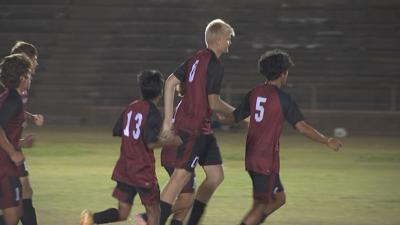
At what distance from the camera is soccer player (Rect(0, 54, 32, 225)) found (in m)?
6.68

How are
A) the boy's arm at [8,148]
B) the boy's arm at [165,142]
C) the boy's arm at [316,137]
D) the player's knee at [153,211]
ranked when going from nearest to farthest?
the boy's arm at [8,148] → the boy's arm at [165,142] → the boy's arm at [316,137] → the player's knee at [153,211]

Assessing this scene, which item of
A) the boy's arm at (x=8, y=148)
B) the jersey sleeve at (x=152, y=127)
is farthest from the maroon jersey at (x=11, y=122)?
the jersey sleeve at (x=152, y=127)

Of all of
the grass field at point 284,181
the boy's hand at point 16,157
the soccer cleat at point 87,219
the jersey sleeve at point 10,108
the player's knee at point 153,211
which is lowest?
the grass field at point 284,181

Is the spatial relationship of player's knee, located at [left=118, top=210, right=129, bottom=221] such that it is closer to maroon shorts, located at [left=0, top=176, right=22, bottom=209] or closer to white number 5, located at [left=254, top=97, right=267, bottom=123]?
maroon shorts, located at [left=0, top=176, right=22, bottom=209]

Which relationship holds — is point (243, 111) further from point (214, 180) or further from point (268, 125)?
point (214, 180)

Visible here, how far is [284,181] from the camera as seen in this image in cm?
1254

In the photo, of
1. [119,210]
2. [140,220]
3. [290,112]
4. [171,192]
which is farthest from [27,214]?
[290,112]

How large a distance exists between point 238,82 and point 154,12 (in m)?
4.14

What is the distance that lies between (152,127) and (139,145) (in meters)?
0.18

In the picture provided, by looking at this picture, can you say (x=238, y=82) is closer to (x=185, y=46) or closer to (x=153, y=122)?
(x=185, y=46)

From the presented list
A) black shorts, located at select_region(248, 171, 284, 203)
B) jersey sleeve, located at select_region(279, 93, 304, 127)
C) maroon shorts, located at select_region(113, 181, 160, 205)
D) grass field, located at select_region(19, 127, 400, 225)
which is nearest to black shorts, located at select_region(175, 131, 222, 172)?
maroon shorts, located at select_region(113, 181, 160, 205)

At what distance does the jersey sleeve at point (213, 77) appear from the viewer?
7469 mm

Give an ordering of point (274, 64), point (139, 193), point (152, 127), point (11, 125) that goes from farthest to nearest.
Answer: point (274, 64) → point (139, 193) → point (152, 127) → point (11, 125)

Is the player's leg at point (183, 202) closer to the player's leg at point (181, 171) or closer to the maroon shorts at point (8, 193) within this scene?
the player's leg at point (181, 171)
